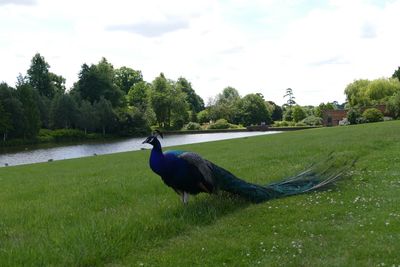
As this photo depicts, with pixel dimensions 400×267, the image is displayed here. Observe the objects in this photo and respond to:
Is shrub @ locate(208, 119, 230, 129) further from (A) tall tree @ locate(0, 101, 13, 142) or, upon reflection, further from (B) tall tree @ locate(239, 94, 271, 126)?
(A) tall tree @ locate(0, 101, 13, 142)

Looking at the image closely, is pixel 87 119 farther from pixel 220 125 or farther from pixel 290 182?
pixel 290 182

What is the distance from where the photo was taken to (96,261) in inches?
234

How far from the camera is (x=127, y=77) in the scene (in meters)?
146

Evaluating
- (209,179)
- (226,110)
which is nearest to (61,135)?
(226,110)

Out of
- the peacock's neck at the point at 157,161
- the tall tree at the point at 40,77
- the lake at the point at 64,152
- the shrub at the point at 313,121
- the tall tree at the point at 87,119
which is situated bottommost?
the lake at the point at 64,152

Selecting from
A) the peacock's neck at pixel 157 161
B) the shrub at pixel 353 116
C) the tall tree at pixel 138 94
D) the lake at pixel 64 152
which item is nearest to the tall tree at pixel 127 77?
the tall tree at pixel 138 94

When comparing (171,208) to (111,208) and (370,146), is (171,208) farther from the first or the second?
(370,146)

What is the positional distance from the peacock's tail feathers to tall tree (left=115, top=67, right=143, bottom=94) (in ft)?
442

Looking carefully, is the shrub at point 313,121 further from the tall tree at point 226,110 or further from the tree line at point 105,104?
the tall tree at point 226,110

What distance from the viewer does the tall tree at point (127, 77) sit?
469 feet

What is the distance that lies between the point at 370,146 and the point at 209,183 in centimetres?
1220

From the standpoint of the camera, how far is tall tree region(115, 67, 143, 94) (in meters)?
143

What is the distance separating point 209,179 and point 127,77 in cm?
14087

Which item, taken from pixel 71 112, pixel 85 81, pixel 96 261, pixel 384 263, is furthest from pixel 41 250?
pixel 85 81
